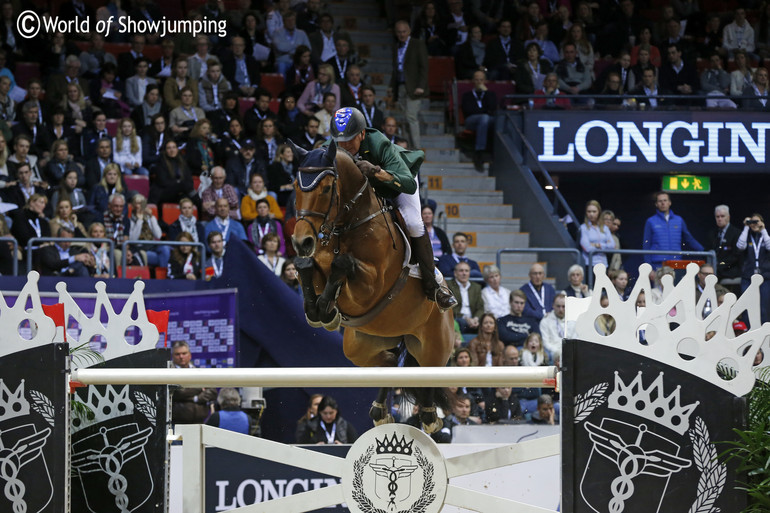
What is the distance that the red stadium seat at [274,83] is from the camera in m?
15.0

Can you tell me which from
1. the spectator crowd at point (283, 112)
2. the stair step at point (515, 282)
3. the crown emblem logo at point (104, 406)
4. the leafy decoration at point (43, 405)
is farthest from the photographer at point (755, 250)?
the leafy decoration at point (43, 405)

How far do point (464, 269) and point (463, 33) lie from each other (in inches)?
252

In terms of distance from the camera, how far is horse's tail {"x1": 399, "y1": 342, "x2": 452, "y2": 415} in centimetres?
678

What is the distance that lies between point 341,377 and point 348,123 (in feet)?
9.34

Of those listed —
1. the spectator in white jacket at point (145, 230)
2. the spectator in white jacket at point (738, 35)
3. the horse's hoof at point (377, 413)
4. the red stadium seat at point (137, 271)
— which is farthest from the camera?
the spectator in white jacket at point (738, 35)

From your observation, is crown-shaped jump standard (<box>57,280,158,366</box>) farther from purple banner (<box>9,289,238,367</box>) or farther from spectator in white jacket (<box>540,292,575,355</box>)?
spectator in white jacket (<box>540,292,575,355</box>)

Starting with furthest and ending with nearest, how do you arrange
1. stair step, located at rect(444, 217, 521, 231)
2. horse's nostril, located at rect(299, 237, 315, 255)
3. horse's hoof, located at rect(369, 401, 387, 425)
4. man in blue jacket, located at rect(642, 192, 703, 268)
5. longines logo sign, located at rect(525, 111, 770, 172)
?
1. longines logo sign, located at rect(525, 111, 770, 172)
2. stair step, located at rect(444, 217, 521, 231)
3. man in blue jacket, located at rect(642, 192, 703, 268)
4. horse's hoof, located at rect(369, 401, 387, 425)
5. horse's nostril, located at rect(299, 237, 315, 255)

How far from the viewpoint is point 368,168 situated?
6.25 metres

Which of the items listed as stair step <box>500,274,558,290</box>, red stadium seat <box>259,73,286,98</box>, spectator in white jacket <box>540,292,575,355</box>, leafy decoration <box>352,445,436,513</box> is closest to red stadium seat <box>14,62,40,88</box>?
red stadium seat <box>259,73,286,98</box>

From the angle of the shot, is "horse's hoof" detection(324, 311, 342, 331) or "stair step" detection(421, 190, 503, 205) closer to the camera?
"horse's hoof" detection(324, 311, 342, 331)

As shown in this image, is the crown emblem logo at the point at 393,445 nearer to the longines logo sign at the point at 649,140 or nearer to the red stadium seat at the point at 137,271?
the red stadium seat at the point at 137,271

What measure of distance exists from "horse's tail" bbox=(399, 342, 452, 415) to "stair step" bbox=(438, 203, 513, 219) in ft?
24.8

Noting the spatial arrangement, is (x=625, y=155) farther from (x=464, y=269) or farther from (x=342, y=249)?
(x=342, y=249)

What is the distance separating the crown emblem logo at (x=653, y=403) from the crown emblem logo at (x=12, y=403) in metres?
2.16
